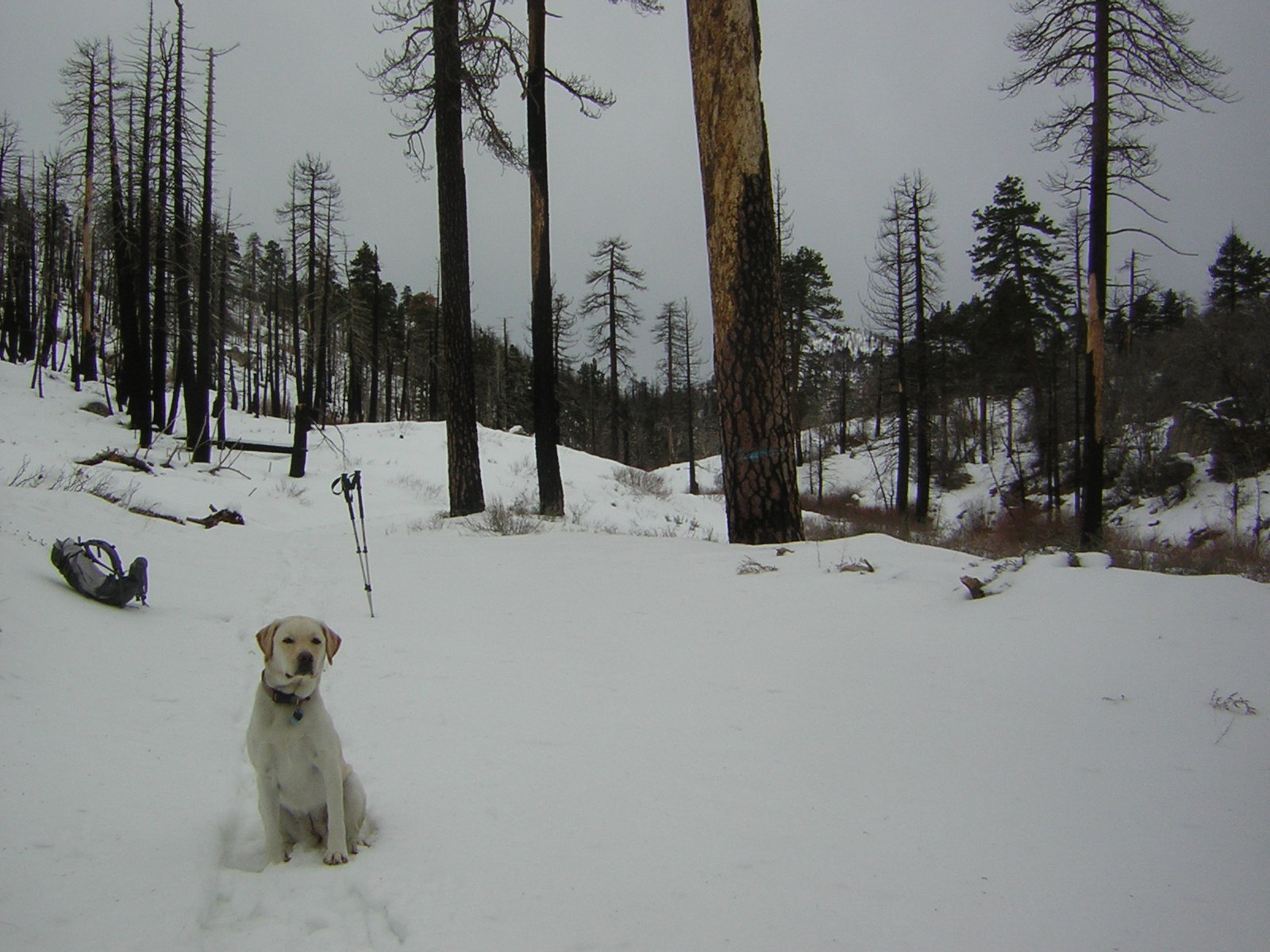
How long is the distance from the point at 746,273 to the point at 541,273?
5.93m

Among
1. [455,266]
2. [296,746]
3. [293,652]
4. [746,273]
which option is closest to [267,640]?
[293,652]

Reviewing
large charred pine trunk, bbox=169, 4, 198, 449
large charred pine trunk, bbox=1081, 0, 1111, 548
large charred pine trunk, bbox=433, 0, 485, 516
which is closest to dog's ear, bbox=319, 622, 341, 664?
large charred pine trunk, bbox=433, 0, 485, 516

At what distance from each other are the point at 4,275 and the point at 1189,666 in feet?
173

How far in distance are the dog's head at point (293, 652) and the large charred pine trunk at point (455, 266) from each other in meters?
8.49

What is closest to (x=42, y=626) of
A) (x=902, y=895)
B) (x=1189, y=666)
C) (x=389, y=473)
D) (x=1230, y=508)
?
(x=902, y=895)

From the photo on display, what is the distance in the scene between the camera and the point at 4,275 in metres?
37.7

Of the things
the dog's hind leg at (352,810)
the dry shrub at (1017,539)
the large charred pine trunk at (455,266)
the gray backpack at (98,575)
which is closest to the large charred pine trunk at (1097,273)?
the dry shrub at (1017,539)

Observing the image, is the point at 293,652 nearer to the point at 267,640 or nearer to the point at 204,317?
the point at 267,640

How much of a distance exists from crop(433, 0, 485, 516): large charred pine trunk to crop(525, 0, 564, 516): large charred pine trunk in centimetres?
109

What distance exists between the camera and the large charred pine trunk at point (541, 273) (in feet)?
35.9

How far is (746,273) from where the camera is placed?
605cm

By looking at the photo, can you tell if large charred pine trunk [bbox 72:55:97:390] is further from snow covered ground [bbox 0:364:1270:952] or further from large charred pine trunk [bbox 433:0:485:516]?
snow covered ground [bbox 0:364:1270:952]

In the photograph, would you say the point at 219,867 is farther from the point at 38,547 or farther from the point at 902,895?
the point at 38,547

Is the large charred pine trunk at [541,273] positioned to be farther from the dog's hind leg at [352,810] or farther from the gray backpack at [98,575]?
the dog's hind leg at [352,810]
